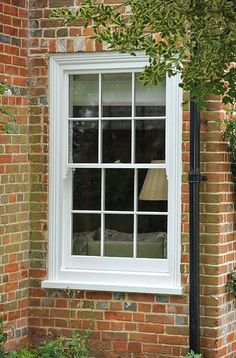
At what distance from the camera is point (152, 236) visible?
324 inches

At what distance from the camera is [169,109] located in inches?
317

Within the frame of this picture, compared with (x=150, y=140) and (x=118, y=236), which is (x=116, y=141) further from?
(x=118, y=236)

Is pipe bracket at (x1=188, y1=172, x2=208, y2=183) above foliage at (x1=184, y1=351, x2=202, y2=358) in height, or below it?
above

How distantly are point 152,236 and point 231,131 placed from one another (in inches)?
47.9

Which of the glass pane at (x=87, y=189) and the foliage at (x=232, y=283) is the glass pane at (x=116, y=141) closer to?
the glass pane at (x=87, y=189)

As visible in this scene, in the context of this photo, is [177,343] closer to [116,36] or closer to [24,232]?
[24,232]

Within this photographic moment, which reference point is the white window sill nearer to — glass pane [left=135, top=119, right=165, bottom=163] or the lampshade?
the lampshade

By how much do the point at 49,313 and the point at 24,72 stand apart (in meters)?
2.26

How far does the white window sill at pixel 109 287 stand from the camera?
7.92m

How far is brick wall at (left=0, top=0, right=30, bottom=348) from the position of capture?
8.11 metres

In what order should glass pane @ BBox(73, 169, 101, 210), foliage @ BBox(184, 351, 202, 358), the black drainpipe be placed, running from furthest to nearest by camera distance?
glass pane @ BBox(73, 169, 101, 210) < the black drainpipe < foliage @ BBox(184, 351, 202, 358)

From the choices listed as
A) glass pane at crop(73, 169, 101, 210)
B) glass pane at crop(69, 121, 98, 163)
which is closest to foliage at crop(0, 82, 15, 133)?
glass pane at crop(69, 121, 98, 163)

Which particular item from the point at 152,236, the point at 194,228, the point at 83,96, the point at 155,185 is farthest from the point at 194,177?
the point at 83,96

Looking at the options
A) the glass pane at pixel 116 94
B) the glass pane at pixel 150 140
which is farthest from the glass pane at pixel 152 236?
the glass pane at pixel 116 94
